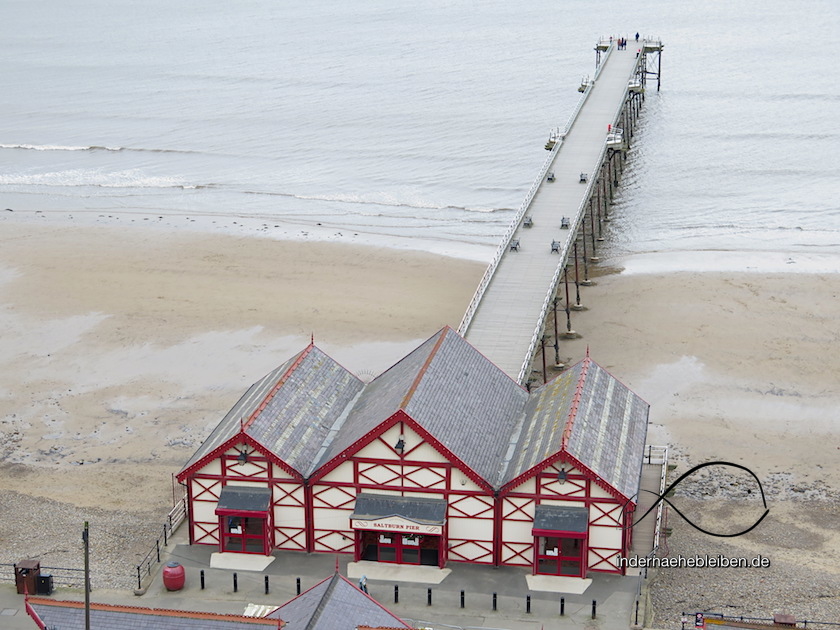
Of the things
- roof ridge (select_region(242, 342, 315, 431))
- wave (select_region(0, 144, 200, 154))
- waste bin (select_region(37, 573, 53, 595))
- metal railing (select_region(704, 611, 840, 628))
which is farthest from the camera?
wave (select_region(0, 144, 200, 154))

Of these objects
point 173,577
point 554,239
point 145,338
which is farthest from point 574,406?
point 145,338

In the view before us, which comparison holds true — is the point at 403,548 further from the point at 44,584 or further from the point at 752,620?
the point at 44,584

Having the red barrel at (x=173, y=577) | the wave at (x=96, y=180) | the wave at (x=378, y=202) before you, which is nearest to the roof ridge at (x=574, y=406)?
the red barrel at (x=173, y=577)

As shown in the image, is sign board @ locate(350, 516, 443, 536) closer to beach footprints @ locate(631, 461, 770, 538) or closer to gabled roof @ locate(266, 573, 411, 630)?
gabled roof @ locate(266, 573, 411, 630)

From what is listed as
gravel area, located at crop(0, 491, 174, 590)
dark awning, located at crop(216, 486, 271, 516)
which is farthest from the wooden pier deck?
gravel area, located at crop(0, 491, 174, 590)

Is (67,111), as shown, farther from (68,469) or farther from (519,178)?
(68,469)

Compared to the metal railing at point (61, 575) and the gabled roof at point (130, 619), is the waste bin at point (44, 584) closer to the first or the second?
the metal railing at point (61, 575)

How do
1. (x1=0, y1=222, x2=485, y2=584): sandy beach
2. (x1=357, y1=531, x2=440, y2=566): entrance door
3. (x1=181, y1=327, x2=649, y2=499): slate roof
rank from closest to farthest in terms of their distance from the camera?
1. (x1=181, y1=327, x2=649, y2=499): slate roof
2. (x1=357, y1=531, x2=440, y2=566): entrance door
3. (x1=0, y1=222, x2=485, y2=584): sandy beach
